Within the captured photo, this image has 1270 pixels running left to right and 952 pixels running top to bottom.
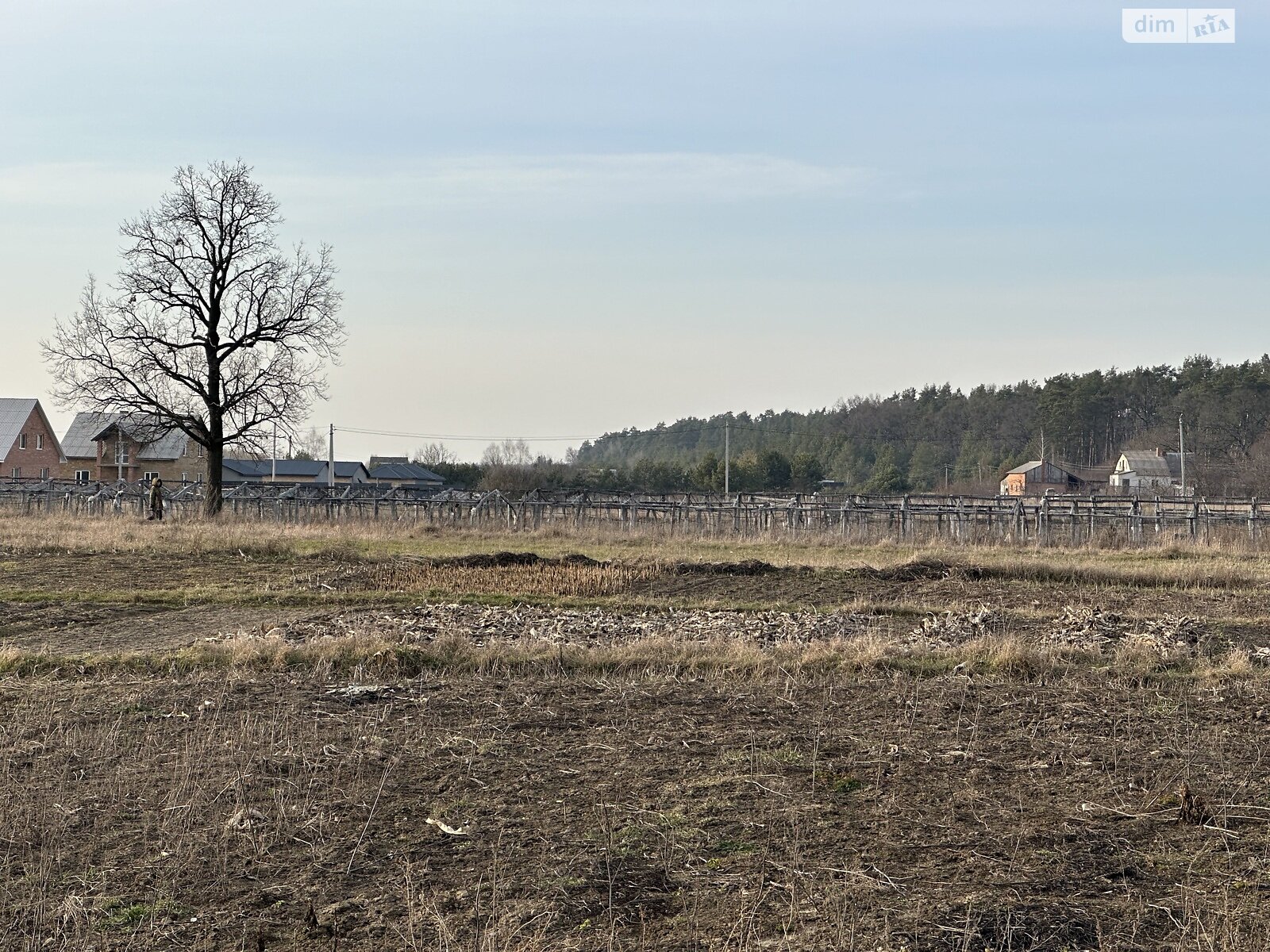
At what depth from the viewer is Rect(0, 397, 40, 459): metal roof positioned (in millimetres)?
64750

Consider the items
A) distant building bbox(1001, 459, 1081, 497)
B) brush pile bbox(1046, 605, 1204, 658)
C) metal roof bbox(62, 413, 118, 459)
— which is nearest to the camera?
brush pile bbox(1046, 605, 1204, 658)

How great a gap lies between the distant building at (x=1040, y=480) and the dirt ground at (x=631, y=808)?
67.1 m

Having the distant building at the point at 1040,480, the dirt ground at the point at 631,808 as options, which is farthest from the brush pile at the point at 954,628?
the distant building at the point at 1040,480

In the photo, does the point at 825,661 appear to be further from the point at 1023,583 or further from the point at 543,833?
the point at 1023,583

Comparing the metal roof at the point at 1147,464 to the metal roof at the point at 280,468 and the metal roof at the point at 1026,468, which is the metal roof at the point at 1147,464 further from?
the metal roof at the point at 280,468

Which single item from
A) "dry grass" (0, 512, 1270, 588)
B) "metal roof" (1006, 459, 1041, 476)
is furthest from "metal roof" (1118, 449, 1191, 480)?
"dry grass" (0, 512, 1270, 588)

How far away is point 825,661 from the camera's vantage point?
11398 mm

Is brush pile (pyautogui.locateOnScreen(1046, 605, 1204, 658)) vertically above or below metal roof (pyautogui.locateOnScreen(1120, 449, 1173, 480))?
below

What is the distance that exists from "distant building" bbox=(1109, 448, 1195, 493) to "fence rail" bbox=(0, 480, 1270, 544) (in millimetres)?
34233

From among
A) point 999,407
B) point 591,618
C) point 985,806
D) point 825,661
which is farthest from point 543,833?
point 999,407

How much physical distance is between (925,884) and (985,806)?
140 cm

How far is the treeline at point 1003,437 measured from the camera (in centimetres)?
7712

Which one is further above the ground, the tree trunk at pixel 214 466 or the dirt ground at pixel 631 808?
the tree trunk at pixel 214 466

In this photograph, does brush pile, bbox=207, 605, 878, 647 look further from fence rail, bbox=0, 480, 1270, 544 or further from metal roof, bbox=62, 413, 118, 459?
metal roof, bbox=62, 413, 118, 459
